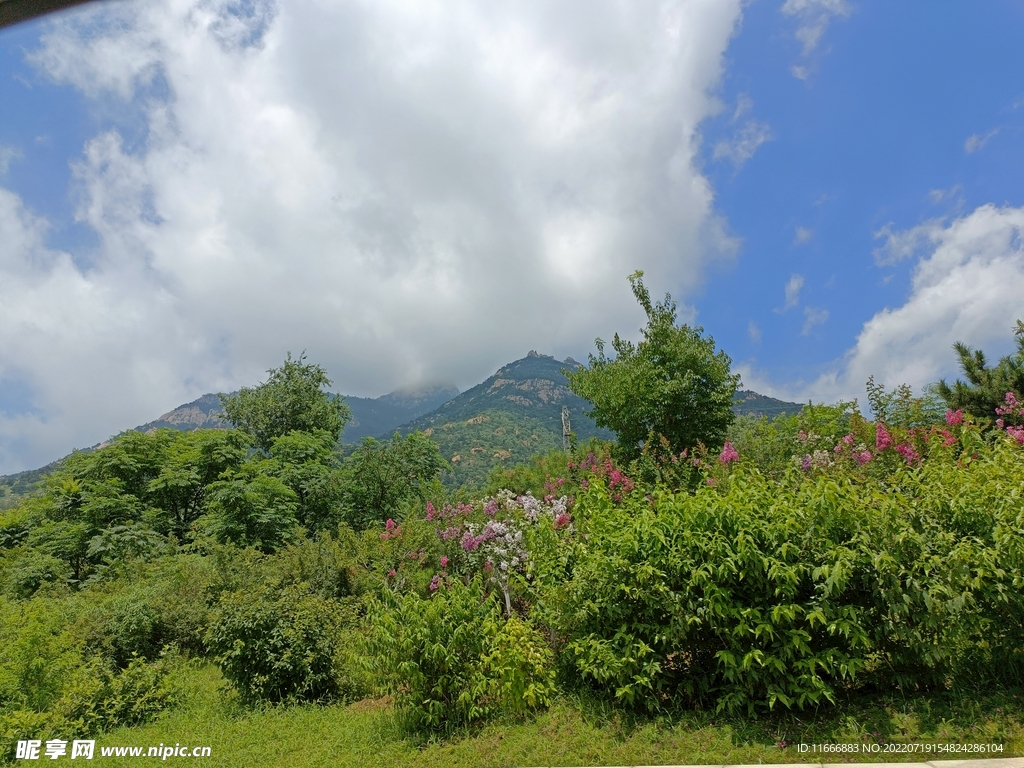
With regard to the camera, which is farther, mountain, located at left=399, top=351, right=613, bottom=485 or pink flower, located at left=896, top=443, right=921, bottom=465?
mountain, located at left=399, top=351, right=613, bottom=485

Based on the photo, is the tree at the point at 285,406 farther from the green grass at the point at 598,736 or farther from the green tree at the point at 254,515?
the green grass at the point at 598,736

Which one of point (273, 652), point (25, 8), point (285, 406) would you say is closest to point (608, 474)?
point (273, 652)

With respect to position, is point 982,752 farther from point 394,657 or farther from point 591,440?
point 591,440

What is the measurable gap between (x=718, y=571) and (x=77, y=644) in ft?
29.3

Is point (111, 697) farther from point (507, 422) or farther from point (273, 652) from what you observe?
point (507, 422)

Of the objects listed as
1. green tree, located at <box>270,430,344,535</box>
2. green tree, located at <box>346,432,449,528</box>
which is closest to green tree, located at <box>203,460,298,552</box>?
green tree, located at <box>270,430,344,535</box>

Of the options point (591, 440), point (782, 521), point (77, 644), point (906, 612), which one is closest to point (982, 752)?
point (906, 612)

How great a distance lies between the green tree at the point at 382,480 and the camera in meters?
15.5

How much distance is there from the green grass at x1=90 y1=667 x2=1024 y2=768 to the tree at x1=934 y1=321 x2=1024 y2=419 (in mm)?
11301

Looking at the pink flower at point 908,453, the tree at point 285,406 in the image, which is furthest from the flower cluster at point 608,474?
the tree at point 285,406

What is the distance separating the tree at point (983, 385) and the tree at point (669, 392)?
6.53m

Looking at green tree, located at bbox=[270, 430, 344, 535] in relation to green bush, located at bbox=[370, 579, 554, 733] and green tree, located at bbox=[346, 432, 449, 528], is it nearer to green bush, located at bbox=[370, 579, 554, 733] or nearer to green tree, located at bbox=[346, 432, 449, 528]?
green tree, located at bbox=[346, 432, 449, 528]

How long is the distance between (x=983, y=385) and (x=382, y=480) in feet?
51.6

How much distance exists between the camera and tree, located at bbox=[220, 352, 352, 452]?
80.5 feet
